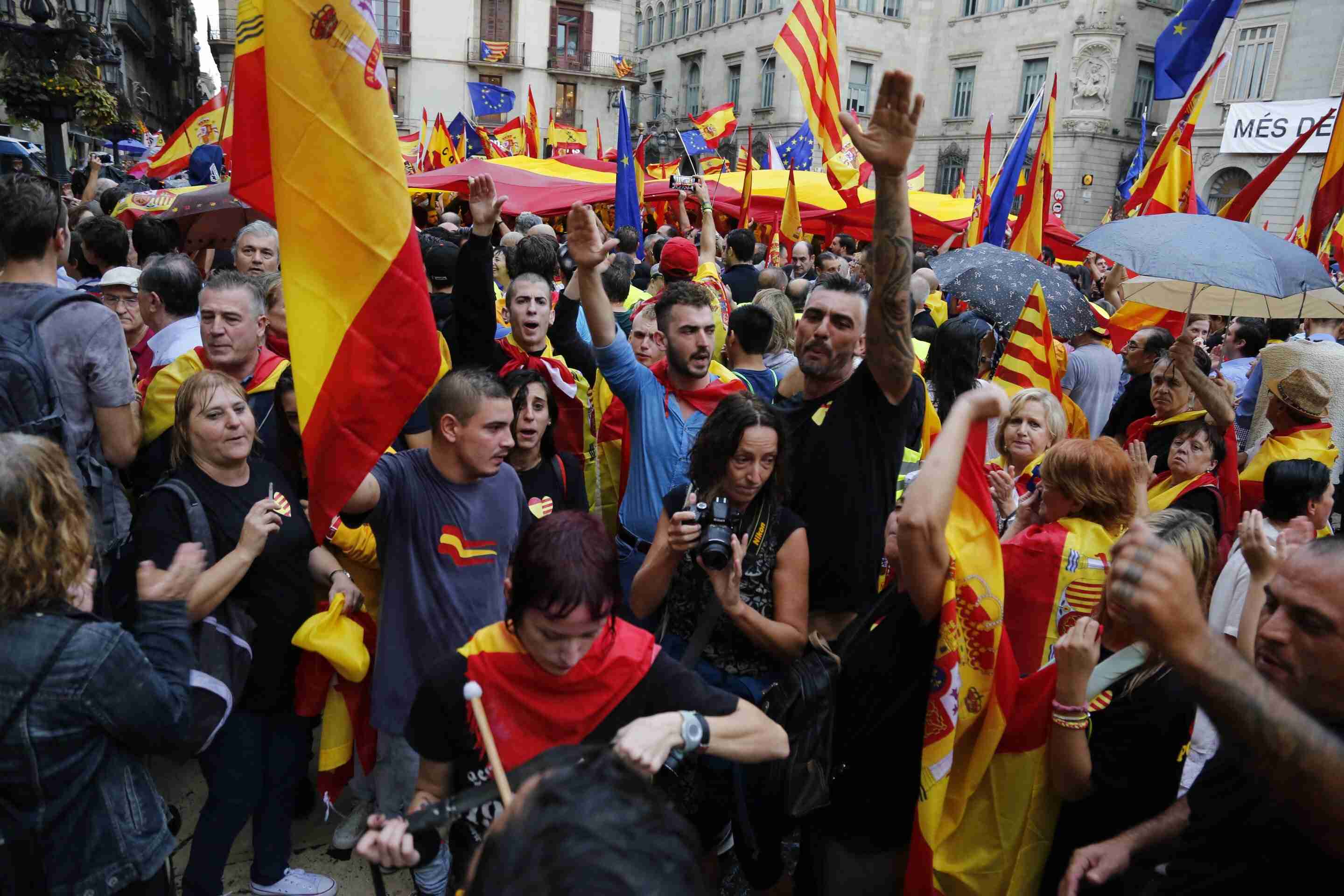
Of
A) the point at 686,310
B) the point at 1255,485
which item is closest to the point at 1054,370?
the point at 1255,485

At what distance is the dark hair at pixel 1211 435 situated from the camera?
4.04 metres

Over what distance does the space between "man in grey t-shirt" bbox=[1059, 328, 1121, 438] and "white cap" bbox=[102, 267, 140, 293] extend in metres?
5.65

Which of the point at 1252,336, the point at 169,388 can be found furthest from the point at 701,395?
the point at 1252,336

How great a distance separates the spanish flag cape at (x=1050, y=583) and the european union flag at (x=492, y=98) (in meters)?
19.0

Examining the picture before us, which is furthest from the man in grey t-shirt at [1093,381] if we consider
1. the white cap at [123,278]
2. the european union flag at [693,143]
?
the european union flag at [693,143]

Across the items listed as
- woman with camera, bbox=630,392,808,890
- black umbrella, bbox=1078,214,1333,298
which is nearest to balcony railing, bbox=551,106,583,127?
Answer: black umbrella, bbox=1078,214,1333,298

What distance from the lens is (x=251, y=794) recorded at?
9.39 feet

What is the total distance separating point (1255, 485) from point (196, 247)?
7663 mm

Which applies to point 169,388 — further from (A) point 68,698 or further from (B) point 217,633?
(A) point 68,698

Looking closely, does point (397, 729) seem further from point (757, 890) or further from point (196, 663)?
point (757, 890)

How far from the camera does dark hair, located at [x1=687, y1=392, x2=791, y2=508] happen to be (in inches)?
104

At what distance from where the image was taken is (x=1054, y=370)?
15.7 feet

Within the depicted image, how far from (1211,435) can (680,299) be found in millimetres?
2555

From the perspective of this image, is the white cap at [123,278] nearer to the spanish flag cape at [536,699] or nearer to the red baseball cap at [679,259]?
the red baseball cap at [679,259]
